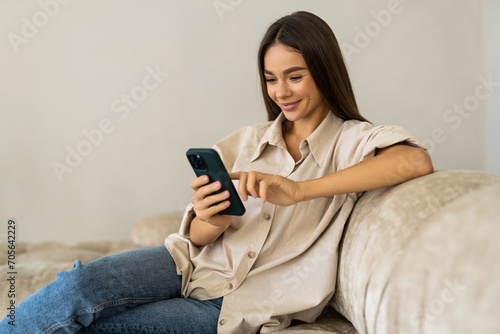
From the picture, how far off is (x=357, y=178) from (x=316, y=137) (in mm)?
239

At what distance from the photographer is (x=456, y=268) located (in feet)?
2.95

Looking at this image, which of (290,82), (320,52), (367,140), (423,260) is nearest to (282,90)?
(290,82)

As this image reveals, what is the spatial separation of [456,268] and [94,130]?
7.60 ft

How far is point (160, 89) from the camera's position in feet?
9.17

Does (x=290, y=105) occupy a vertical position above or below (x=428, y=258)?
above

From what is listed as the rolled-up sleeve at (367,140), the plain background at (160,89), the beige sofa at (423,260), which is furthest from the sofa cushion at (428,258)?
the plain background at (160,89)

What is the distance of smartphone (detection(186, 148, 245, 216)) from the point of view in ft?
3.80

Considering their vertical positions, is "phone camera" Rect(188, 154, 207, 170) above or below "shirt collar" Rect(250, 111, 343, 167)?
above

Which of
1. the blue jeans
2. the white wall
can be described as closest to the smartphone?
the blue jeans

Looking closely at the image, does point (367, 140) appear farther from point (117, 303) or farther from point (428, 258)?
point (117, 303)

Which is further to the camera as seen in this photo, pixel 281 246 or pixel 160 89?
pixel 160 89

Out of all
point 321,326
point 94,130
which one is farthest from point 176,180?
point 321,326

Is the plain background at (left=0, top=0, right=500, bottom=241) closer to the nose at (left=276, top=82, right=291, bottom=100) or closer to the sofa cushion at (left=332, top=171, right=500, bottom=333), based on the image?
the nose at (left=276, top=82, right=291, bottom=100)

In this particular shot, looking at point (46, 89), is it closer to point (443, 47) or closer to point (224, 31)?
point (224, 31)
